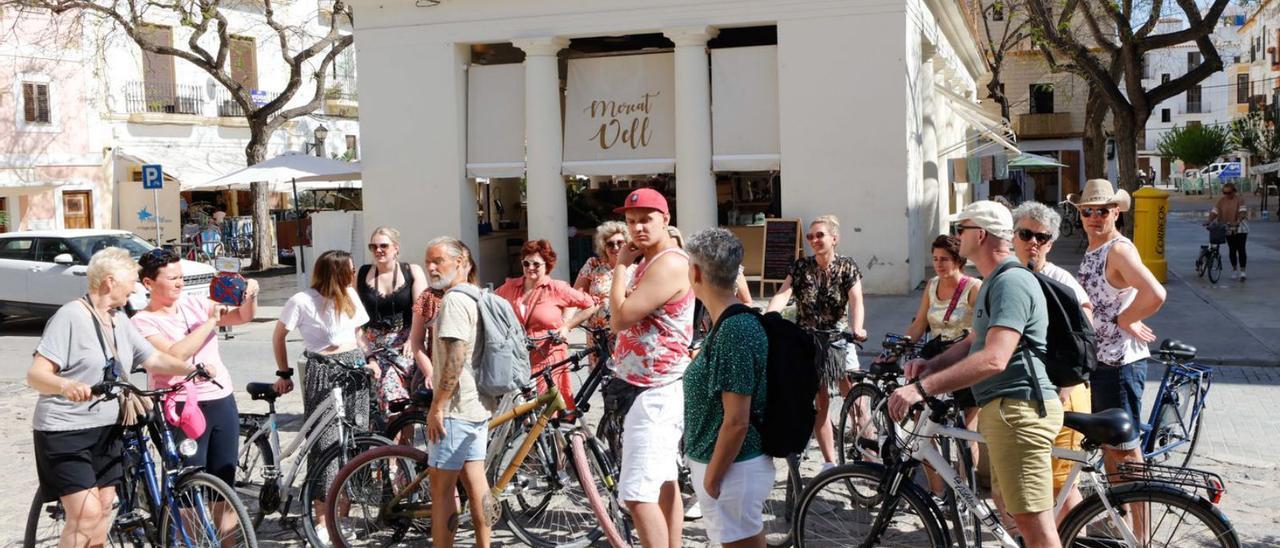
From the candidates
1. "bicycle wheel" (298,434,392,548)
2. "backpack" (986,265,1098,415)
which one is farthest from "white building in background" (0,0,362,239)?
"backpack" (986,265,1098,415)

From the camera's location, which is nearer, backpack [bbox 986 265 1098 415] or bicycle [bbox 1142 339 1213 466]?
backpack [bbox 986 265 1098 415]

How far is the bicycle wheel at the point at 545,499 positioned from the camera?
578 centimetres

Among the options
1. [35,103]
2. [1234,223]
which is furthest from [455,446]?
[35,103]

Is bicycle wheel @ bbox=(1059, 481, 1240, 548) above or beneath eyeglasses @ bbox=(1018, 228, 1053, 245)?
beneath

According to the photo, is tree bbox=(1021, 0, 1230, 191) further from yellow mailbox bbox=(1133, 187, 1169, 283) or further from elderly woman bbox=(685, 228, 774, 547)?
elderly woman bbox=(685, 228, 774, 547)

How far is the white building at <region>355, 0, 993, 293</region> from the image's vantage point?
1655 cm

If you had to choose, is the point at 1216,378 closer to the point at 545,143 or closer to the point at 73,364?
the point at 73,364

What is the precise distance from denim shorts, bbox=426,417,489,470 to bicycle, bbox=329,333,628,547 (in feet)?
0.92

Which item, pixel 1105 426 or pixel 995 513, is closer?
pixel 1105 426

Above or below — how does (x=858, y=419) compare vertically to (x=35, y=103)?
below

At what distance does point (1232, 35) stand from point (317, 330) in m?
104

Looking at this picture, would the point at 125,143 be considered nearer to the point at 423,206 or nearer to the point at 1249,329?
the point at 423,206

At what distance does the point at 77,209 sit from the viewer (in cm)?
3297

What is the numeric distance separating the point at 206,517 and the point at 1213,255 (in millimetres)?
17478
